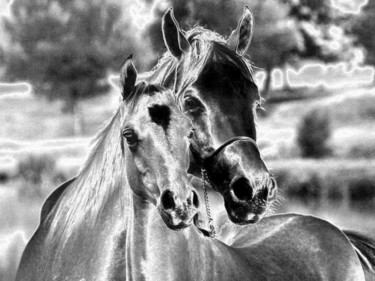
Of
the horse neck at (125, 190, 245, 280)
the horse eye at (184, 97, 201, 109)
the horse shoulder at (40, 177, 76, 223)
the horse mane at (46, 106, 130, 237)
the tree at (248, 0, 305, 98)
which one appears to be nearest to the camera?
the horse neck at (125, 190, 245, 280)

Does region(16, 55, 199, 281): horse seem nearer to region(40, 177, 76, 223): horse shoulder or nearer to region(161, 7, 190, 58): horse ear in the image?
region(40, 177, 76, 223): horse shoulder

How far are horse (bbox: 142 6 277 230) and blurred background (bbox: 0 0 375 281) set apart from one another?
156cm

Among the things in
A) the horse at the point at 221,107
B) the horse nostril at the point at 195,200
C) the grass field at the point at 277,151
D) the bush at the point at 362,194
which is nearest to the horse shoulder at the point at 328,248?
the horse at the point at 221,107

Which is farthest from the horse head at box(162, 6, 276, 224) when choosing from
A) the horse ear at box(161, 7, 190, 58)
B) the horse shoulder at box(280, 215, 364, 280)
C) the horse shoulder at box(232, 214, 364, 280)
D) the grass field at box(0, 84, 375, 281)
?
the grass field at box(0, 84, 375, 281)

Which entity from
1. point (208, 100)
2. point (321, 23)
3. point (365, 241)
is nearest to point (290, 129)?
point (321, 23)

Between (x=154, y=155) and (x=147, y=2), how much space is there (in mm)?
2427

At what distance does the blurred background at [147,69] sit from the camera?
356 cm

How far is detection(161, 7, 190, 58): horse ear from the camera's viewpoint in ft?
6.51

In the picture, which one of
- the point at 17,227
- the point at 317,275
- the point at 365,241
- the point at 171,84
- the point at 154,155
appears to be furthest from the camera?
the point at 17,227

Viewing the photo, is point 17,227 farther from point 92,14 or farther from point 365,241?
point 365,241

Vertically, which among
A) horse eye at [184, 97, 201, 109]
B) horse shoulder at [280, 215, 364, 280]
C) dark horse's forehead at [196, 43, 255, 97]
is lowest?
horse shoulder at [280, 215, 364, 280]

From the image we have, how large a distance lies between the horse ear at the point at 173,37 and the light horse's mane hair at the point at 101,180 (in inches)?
13.0

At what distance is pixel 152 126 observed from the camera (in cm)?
146

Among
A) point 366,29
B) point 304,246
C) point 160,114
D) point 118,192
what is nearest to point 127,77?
point 160,114
